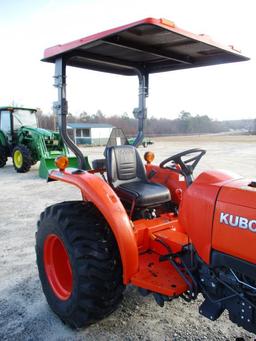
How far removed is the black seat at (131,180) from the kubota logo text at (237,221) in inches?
40.6

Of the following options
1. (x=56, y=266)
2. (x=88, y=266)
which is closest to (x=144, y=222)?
(x=88, y=266)

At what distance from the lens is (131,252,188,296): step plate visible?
83.0 inches

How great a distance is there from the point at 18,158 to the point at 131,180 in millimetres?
7798

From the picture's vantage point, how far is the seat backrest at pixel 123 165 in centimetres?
301

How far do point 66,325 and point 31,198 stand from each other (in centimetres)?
431

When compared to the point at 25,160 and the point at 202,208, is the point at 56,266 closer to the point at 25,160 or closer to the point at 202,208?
the point at 202,208

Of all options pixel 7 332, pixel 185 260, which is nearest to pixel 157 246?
pixel 185 260

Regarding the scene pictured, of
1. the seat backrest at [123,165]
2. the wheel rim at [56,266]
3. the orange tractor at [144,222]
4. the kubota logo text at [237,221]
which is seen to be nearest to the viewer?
the kubota logo text at [237,221]

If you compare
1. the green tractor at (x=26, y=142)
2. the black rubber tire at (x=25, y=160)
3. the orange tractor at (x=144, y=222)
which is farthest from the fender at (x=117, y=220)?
the black rubber tire at (x=25, y=160)

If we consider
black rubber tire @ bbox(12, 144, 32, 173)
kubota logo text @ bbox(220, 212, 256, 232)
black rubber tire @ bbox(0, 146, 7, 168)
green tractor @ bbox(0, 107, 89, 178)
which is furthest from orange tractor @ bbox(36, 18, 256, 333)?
black rubber tire @ bbox(0, 146, 7, 168)

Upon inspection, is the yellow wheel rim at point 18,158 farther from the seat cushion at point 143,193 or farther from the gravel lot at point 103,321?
the seat cushion at point 143,193

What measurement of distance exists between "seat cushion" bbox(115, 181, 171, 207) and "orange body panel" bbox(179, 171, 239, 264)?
0.73 meters

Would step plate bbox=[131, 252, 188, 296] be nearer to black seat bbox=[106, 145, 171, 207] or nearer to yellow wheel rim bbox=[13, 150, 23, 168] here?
black seat bbox=[106, 145, 171, 207]

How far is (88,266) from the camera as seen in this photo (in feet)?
7.32
